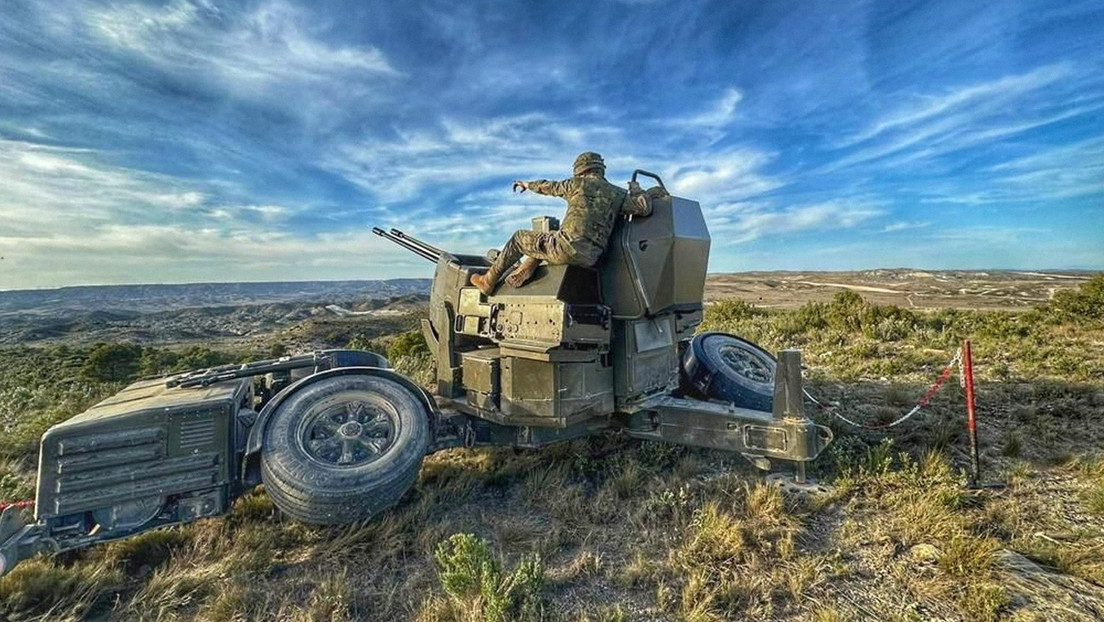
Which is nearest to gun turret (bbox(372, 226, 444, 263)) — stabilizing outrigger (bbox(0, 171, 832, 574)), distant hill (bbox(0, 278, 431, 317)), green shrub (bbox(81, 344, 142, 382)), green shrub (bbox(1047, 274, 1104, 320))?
stabilizing outrigger (bbox(0, 171, 832, 574))

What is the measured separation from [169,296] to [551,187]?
346 feet

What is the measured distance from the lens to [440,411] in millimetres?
4738

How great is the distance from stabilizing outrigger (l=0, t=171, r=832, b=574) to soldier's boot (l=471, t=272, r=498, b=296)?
3.4 inches

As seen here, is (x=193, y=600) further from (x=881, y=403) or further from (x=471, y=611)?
(x=881, y=403)

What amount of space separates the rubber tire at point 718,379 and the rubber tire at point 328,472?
9.88 ft

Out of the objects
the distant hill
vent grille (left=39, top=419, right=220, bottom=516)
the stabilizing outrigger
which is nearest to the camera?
vent grille (left=39, top=419, right=220, bottom=516)

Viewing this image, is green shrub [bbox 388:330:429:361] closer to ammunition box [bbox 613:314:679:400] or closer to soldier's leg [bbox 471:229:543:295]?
soldier's leg [bbox 471:229:543:295]

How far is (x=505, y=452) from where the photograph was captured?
17.5ft

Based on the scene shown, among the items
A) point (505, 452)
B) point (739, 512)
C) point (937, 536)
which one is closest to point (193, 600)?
point (505, 452)

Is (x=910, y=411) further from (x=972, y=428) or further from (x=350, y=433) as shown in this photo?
(x=350, y=433)

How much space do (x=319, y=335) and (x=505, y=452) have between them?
74.8ft

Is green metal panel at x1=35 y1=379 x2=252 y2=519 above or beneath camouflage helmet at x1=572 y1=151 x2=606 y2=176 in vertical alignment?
beneath

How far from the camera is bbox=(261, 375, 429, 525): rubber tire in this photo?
3.38 m

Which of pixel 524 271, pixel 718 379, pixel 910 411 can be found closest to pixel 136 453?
pixel 524 271
